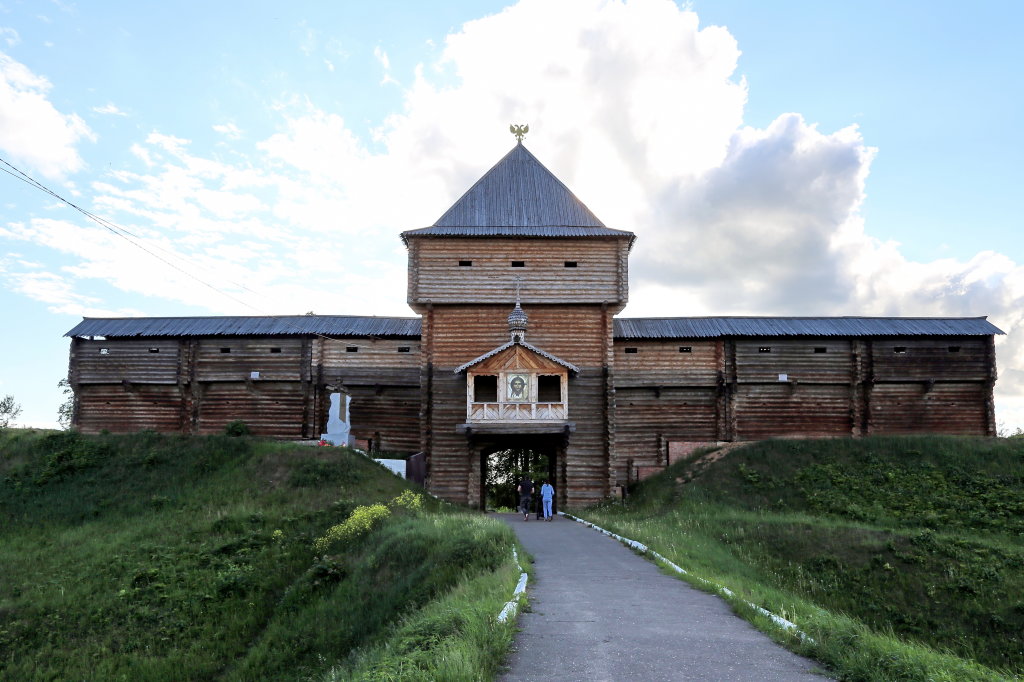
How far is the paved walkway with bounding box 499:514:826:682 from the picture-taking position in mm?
6953

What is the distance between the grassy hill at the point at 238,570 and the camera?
1116 cm

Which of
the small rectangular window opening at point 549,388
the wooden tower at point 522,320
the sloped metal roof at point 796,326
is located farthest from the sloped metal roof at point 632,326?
the small rectangular window opening at point 549,388

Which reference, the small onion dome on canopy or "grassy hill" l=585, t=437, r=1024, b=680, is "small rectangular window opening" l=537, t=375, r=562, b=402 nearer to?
the small onion dome on canopy

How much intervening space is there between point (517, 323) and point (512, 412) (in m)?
3.36

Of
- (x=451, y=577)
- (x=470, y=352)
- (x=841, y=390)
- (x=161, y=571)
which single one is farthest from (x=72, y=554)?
(x=841, y=390)

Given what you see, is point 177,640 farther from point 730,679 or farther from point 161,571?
point 730,679

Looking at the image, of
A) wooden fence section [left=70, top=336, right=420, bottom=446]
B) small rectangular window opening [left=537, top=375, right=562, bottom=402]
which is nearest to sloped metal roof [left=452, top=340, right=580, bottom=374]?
small rectangular window opening [left=537, top=375, right=562, bottom=402]

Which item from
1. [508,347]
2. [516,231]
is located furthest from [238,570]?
[516,231]

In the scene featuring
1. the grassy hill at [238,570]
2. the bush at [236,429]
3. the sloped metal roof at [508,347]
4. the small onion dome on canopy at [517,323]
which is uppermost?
the small onion dome on canopy at [517,323]

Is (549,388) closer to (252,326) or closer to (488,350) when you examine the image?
(488,350)

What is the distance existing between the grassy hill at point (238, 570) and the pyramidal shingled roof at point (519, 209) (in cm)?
1077

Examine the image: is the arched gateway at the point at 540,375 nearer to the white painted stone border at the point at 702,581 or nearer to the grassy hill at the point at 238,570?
the grassy hill at the point at 238,570

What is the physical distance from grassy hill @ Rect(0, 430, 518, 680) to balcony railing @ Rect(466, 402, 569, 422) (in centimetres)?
379

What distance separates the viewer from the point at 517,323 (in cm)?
2659
